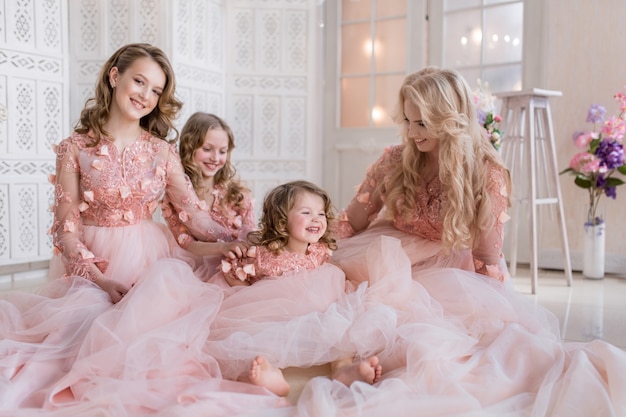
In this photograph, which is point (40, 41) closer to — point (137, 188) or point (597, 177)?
point (137, 188)

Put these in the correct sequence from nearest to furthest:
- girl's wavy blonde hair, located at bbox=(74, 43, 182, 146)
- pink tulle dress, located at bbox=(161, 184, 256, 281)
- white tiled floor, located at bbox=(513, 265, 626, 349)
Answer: girl's wavy blonde hair, located at bbox=(74, 43, 182, 146) < pink tulle dress, located at bbox=(161, 184, 256, 281) < white tiled floor, located at bbox=(513, 265, 626, 349)

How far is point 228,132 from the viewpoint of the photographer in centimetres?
278

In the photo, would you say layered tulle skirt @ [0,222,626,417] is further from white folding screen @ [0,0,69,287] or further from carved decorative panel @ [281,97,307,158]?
carved decorative panel @ [281,97,307,158]

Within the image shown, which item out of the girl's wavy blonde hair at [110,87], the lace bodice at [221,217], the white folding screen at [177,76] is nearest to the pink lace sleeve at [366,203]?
the lace bodice at [221,217]

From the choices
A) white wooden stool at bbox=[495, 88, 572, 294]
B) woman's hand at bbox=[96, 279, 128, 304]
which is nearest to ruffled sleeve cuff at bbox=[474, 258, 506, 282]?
woman's hand at bbox=[96, 279, 128, 304]

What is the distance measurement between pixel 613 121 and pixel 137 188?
321 cm

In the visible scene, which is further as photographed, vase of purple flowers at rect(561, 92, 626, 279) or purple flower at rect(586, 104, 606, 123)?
purple flower at rect(586, 104, 606, 123)

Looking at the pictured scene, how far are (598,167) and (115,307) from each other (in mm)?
3372

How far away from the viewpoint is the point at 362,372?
172 cm

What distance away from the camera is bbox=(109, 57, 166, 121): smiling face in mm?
2248

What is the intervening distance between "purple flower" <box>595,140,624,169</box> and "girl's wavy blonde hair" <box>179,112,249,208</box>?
8.44 feet

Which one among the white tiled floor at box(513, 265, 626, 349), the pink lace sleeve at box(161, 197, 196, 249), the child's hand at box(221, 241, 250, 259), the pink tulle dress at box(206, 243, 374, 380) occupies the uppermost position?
the pink lace sleeve at box(161, 197, 196, 249)

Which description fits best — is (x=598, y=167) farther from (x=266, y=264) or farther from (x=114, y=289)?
(x=114, y=289)

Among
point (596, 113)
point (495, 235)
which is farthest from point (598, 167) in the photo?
point (495, 235)
